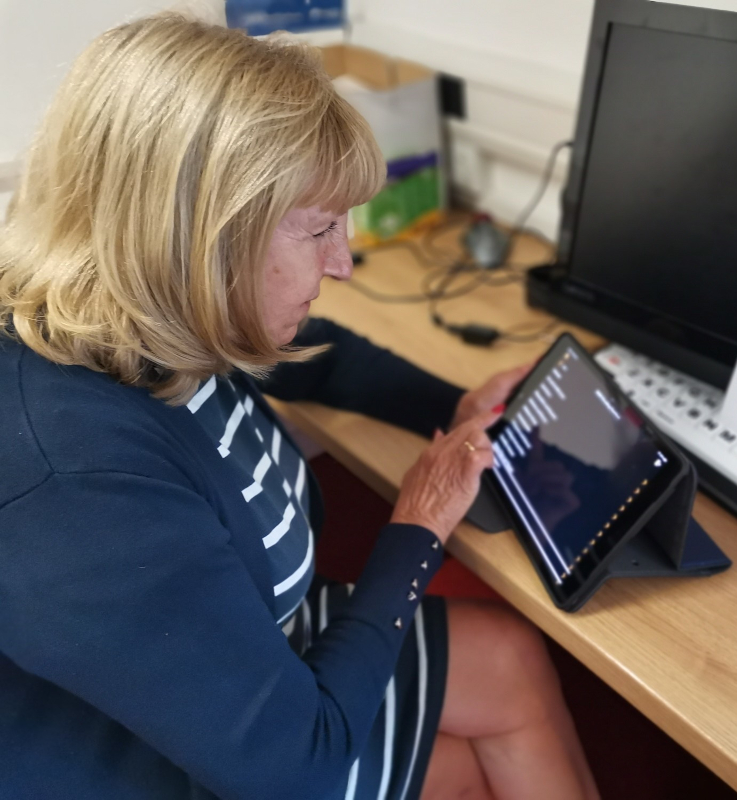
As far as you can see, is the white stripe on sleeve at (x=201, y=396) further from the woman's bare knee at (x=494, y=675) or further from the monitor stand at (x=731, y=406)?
the monitor stand at (x=731, y=406)

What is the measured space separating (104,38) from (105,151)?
111 mm

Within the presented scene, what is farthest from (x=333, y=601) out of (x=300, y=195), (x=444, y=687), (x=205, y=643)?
(x=300, y=195)

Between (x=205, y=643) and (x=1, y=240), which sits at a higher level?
(x=1, y=240)

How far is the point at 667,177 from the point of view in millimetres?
818

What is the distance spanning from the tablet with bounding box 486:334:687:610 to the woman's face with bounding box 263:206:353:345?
31cm

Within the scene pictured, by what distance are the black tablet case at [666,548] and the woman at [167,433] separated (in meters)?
0.21

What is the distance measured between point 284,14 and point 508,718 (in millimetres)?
1188

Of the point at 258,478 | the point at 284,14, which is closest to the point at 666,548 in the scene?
the point at 258,478

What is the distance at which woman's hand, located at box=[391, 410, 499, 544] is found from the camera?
2.48 feet

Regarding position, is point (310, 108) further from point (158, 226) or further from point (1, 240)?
point (1, 240)

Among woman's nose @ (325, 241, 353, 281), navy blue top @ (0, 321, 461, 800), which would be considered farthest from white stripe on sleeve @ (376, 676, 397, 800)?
woman's nose @ (325, 241, 353, 281)

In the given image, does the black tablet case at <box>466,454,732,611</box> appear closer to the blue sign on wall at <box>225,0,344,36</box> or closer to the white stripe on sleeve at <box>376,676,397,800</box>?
the white stripe on sleeve at <box>376,676,397,800</box>

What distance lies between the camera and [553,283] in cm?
→ 104

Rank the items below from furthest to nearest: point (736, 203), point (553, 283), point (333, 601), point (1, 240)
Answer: point (553, 283) < point (333, 601) < point (736, 203) < point (1, 240)
